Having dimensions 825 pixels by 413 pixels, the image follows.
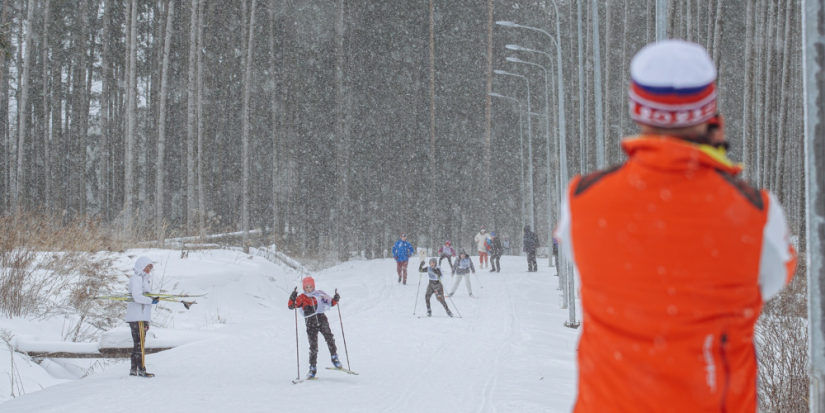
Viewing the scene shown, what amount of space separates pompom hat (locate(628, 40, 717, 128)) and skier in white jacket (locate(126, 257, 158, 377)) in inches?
371

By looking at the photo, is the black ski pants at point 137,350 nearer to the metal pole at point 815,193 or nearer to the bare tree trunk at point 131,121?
the metal pole at point 815,193

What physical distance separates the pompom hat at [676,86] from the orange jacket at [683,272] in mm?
77

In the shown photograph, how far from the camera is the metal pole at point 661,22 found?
880 centimetres

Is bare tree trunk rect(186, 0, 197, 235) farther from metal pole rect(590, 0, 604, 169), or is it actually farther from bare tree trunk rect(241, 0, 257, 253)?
metal pole rect(590, 0, 604, 169)

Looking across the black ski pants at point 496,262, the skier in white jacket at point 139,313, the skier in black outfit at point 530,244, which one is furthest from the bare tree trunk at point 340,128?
the skier in white jacket at point 139,313

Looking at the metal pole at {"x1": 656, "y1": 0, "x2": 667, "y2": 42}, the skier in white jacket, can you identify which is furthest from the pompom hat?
the skier in white jacket

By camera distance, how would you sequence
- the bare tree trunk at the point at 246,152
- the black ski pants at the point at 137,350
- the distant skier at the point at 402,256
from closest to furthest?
the black ski pants at the point at 137,350, the distant skier at the point at 402,256, the bare tree trunk at the point at 246,152

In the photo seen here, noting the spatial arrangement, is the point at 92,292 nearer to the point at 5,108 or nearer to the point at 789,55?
the point at 789,55

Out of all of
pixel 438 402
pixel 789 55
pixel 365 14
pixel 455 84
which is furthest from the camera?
pixel 455 84

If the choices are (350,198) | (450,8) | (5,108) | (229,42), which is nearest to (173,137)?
(229,42)

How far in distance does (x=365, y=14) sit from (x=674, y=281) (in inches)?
1614

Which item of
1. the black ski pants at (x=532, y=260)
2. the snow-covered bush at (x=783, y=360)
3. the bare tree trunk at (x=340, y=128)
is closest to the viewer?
the snow-covered bush at (x=783, y=360)

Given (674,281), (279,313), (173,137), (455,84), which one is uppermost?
(455,84)

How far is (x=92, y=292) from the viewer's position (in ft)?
48.3
